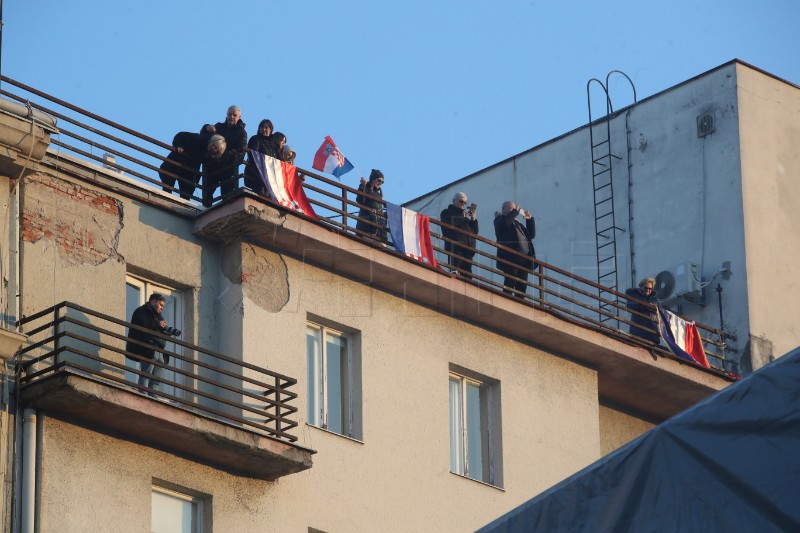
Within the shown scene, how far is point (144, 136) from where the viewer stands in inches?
803

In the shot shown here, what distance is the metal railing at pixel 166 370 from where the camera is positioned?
17.9 metres

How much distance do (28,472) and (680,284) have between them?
15291 mm

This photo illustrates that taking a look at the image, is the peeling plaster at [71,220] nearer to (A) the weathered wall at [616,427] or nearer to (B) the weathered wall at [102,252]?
(B) the weathered wall at [102,252]

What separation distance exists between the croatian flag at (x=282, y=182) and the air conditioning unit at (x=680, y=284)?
32.8 feet

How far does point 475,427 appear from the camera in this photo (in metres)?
23.0

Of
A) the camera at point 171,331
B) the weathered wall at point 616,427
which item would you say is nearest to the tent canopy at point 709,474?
the camera at point 171,331

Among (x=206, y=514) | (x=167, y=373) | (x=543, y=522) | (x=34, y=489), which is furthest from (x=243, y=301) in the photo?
(x=543, y=522)

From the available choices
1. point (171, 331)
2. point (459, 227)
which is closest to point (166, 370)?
point (171, 331)

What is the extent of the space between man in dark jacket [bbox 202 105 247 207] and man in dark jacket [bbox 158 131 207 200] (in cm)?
14

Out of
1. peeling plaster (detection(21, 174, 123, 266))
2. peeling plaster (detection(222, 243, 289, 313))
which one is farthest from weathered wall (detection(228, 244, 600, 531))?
peeling plaster (detection(21, 174, 123, 266))

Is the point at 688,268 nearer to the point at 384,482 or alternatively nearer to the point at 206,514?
the point at 384,482

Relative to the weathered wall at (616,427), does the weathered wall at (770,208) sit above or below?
above

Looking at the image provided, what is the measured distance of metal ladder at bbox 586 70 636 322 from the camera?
3094 cm

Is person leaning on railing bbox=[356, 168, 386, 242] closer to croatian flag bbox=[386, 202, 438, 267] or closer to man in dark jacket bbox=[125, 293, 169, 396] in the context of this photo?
croatian flag bbox=[386, 202, 438, 267]
